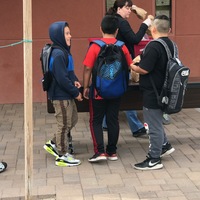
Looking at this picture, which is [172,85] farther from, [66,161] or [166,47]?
[66,161]

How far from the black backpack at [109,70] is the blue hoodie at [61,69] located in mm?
276

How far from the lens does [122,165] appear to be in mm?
5340

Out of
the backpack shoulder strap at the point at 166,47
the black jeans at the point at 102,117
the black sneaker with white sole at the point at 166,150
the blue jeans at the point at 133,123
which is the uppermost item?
the backpack shoulder strap at the point at 166,47

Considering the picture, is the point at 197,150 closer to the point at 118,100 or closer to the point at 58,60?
the point at 118,100

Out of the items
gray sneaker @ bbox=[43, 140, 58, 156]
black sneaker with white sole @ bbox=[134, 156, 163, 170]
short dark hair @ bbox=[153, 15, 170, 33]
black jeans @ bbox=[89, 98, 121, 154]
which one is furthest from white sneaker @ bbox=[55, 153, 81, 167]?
short dark hair @ bbox=[153, 15, 170, 33]

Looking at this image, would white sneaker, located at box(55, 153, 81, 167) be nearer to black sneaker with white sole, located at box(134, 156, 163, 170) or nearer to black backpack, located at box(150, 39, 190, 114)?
black sneaker with white sole, located at box(134, 156, 163, 170)

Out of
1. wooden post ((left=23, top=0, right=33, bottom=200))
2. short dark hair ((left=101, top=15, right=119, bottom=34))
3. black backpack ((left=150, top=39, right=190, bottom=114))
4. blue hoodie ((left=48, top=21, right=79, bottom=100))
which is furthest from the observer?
short dark hair ((left=101, top=15, right=119, bottom=34))

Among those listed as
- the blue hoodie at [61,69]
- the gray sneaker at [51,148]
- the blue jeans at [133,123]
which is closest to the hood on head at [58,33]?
the blue hoodie at [61,69]

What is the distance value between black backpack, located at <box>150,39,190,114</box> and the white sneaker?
1190 mm

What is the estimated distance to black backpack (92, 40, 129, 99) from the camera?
5.08m

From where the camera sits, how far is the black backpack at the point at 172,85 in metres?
4.86

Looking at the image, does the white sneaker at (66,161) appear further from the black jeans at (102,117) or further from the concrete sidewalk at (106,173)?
the black jeans at (102,117)

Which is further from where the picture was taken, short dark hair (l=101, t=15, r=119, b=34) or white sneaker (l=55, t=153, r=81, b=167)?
white sneaker (l=55, t=153, r=81, b=167)

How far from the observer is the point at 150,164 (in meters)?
5.18
